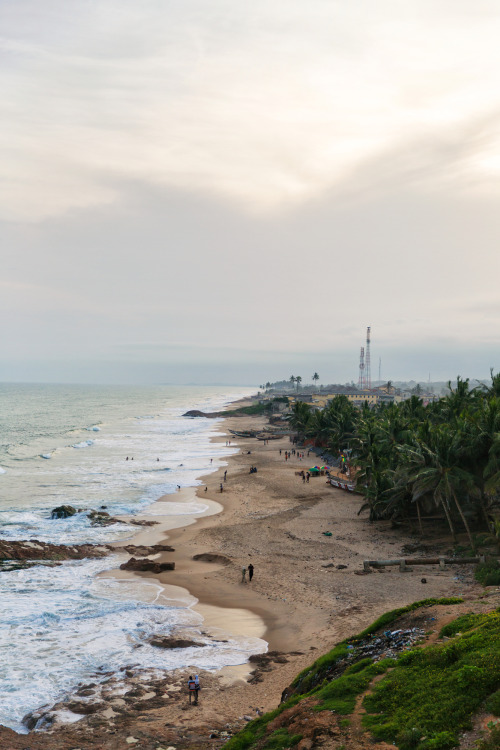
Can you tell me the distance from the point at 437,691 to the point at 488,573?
15023mm

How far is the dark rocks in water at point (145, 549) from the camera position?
35062 mm

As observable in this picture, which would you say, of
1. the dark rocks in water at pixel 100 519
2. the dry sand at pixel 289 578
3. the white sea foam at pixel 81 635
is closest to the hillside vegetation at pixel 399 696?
the dry sand at pixel 289 578

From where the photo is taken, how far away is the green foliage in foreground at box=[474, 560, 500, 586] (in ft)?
78.6

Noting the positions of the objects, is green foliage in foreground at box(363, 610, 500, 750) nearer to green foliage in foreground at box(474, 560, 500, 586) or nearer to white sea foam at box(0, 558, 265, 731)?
white sea foam at box(0, 558, 265, 731)

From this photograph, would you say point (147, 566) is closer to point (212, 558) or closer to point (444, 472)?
point (212, 558)

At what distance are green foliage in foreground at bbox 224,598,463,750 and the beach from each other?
6.14 feet

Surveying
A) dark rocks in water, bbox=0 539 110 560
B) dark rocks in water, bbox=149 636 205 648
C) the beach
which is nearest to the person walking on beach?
the beach

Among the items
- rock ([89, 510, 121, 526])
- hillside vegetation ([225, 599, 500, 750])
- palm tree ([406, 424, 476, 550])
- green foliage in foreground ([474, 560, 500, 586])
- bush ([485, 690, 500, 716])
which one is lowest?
rock ([89, 510, 121, 526])

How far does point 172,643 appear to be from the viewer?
74.1 ft

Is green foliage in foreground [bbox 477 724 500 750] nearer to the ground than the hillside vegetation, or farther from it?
farther from it

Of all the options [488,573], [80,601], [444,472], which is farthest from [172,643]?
[444,472]

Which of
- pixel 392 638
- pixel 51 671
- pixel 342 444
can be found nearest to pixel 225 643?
pixel 51 671

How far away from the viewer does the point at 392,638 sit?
1681cm

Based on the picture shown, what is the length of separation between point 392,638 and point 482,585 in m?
10.0
